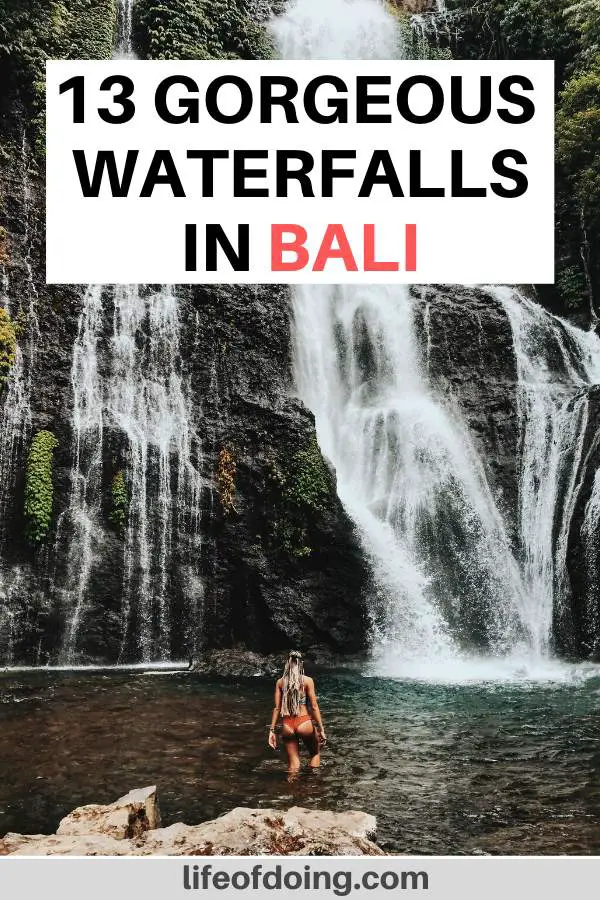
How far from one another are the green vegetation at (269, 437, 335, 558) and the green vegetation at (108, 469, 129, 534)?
2.89 metres

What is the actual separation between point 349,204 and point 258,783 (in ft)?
29.5

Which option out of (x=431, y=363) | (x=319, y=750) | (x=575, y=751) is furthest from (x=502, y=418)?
(x=319, y=750)

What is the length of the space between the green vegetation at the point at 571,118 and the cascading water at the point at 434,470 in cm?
220

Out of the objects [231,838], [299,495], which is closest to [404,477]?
[299,495]

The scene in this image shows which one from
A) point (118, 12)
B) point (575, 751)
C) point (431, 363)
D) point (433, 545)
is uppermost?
point (118, 12)

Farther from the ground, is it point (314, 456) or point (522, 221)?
point (522, 221)

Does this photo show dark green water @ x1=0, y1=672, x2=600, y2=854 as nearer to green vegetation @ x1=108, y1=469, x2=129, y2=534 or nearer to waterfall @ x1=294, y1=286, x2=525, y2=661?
waterfall @ x1=294, y1=286, x2=525, y2=661

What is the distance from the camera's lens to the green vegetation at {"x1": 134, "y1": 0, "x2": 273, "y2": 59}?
21062 mm

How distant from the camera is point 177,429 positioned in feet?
51.8

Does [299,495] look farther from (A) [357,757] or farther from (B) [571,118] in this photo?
(B) [571,118]

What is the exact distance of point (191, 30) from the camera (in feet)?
70.7

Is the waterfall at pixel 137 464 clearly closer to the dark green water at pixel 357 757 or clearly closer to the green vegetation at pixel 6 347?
the green vegetation at pixel 6 347

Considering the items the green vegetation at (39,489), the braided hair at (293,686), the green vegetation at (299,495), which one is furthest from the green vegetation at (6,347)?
the braided hair at (293,686)

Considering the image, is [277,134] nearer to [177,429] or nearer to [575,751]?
[177,429]
